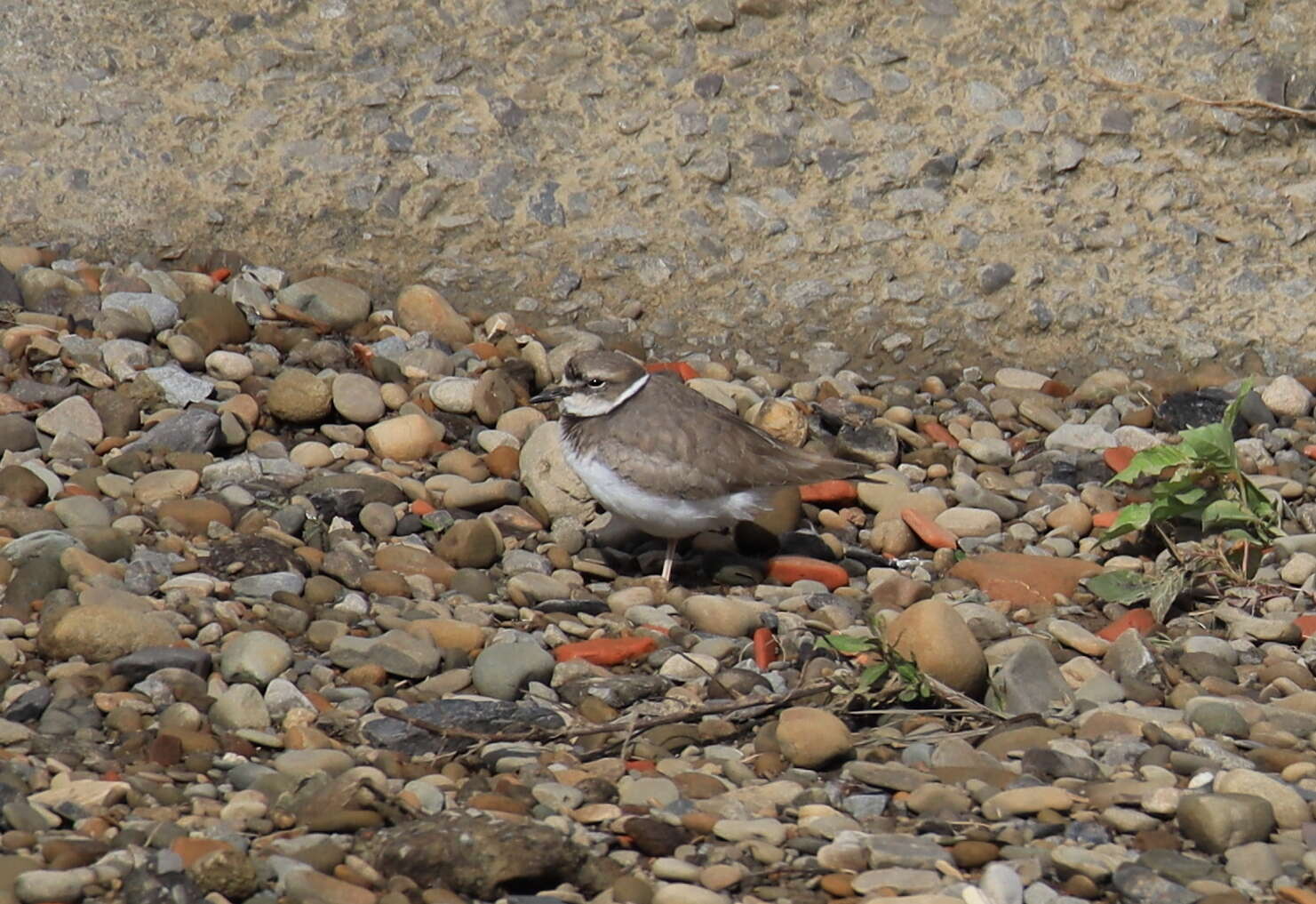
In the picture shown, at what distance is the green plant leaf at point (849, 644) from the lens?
19.0 ft

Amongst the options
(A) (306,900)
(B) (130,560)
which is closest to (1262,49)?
(B) (130,560)

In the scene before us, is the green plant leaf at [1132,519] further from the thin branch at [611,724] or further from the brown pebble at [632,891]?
the brown pebble at [632,891]

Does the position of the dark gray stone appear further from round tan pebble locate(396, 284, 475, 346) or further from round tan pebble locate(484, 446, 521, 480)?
round tan pebble locate(396, 284, 475, 346)

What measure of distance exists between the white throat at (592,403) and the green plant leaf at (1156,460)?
2110mm

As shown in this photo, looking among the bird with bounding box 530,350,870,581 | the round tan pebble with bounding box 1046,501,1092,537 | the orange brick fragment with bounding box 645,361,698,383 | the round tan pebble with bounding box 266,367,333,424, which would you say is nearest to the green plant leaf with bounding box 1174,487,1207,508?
the round tan pebble with bounding box 1046,501,1092,537

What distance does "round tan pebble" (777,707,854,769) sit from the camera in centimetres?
518

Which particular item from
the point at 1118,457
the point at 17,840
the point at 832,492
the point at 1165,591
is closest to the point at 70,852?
the point at 17,840

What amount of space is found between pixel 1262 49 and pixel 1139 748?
18.8 feet

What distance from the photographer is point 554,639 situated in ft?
20.6

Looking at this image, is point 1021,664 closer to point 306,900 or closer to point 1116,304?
point 306,900

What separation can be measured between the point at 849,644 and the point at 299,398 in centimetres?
324

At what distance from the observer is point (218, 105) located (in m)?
9.61

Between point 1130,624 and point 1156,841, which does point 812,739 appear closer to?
point 1156,841

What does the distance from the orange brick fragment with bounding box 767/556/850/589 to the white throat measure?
948 millimetres
